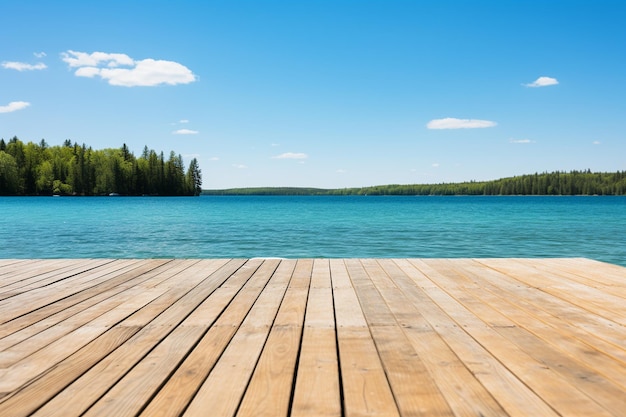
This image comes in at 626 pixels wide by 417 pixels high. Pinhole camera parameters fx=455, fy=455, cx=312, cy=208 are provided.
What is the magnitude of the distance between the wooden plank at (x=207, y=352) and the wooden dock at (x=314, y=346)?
1 centimetres

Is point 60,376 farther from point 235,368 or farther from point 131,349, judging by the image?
point 235,368

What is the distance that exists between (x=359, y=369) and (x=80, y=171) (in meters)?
110

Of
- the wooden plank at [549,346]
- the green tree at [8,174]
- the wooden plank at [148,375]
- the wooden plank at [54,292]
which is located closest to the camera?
the wooden plank at [148,375]

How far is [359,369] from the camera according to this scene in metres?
2.46


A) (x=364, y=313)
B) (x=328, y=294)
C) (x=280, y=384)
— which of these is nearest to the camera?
(x=280, y=384)

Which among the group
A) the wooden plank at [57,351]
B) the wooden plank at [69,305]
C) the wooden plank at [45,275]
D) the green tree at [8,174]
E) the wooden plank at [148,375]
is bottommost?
the wooden plank at [45,275]

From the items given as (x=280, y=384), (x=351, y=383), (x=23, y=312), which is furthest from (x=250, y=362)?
(x=23, y=312)

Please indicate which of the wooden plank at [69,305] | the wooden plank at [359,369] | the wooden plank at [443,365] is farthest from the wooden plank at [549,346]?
the wooden plank at [69,305]

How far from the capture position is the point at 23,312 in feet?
12.4

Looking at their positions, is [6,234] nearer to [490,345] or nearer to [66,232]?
[66,232]

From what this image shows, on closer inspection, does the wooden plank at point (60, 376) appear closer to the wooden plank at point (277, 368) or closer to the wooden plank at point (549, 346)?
the wooden plank at point (277, 368)

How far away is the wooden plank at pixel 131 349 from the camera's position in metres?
2.06

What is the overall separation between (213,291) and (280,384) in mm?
2492

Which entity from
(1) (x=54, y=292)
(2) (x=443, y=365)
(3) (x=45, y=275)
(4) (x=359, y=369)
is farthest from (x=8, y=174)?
(2) (x=443, y=365)
